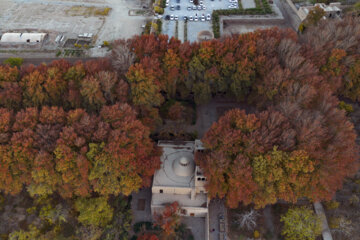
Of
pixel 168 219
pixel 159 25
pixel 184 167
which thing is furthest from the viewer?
pixel 159 25

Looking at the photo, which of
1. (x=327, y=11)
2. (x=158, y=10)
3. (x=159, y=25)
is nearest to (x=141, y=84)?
(x=159, y=25)

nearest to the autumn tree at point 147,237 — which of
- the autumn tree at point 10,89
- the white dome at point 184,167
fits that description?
the white dome at point 184,167

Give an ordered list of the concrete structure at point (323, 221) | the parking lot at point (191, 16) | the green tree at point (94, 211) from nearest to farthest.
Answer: the green tree at point (94, 211), the concrete structure at point (323, 221), the parking lot at point (191, 16)

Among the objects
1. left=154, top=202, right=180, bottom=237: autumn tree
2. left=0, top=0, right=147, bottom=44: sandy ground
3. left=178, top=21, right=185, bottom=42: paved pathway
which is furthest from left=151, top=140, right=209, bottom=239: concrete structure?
left=0, top=0, right=147, bottom=44: sandy ground

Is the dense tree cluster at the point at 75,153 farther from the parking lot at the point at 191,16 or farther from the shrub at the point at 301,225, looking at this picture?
the parking lot at the point at 191,16

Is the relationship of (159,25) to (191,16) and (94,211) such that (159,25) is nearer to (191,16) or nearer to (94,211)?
(191,16)

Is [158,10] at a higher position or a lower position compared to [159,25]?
higher

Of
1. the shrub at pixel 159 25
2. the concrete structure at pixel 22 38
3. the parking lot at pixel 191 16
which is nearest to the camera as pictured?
the shrub at pixel 159 25
